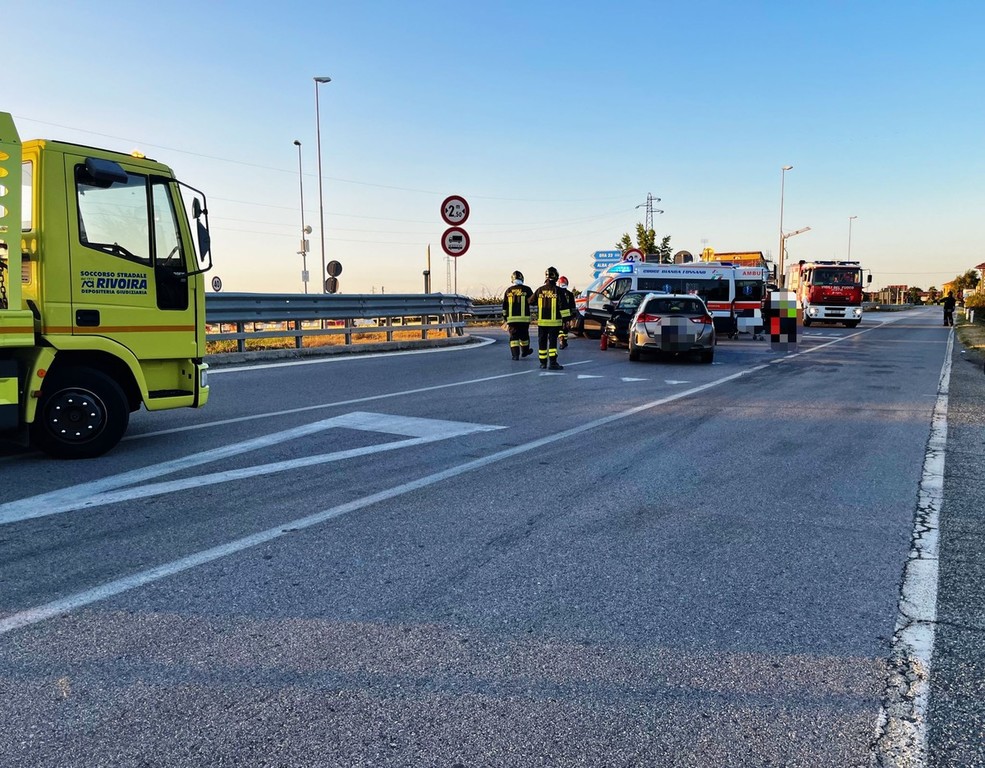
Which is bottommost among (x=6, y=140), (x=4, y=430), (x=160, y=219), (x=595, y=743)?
(x=595, y=743)

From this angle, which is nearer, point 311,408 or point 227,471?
point 227,471

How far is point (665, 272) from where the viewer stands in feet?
79.5

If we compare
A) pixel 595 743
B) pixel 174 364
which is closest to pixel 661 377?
pixel 174 364

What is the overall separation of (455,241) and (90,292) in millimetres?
12967

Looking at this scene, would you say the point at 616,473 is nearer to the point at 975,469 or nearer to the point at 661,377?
the point at 975,469

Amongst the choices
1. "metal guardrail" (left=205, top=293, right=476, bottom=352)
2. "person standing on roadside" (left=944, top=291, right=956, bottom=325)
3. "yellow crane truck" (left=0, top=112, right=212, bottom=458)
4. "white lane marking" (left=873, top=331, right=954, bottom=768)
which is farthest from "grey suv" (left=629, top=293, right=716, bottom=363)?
"person standing on roadside" (left=944, top=291, right=956, bottom=325)

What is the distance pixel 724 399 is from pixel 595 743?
8.50 metres

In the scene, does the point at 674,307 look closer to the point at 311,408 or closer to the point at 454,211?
the point at 454,211

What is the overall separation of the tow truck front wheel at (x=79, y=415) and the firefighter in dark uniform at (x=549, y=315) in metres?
8.65

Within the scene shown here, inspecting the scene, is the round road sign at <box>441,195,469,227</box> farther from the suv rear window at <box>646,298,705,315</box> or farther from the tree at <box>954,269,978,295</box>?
the tree at <box>954,269,978,295</box>

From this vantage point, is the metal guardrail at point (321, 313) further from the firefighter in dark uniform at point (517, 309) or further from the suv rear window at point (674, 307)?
the suv rear window at point (674, 307)

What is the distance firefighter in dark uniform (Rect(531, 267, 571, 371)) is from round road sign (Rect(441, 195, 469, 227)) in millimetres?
4959

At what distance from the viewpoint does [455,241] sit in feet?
61.6

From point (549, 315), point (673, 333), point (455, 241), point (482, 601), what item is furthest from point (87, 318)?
point (455, 241)
